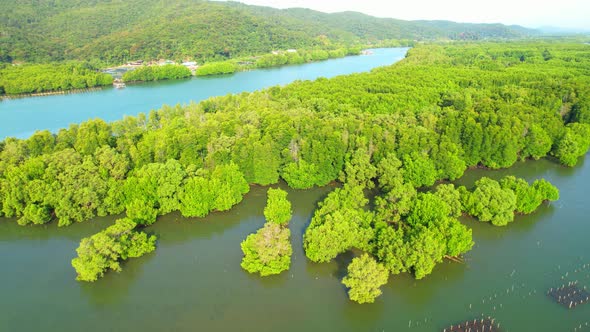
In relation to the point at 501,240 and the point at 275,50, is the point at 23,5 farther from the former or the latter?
the point at 501,240

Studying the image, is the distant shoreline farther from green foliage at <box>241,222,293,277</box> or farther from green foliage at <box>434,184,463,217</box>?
green foliage at <box>434,184,463,217</box>

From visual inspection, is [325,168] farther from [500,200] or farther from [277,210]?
[500,200]

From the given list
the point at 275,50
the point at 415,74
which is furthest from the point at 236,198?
the point at 275,50

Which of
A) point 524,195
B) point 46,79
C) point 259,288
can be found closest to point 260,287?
point 259,288

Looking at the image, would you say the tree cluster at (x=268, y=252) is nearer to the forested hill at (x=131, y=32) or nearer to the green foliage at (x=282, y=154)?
the green foliage at (x=282, y=154)

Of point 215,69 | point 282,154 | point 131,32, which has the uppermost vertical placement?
point 131,32

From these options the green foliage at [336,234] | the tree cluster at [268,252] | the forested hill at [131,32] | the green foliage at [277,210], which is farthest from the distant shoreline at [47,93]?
the green foliage at [336,234]

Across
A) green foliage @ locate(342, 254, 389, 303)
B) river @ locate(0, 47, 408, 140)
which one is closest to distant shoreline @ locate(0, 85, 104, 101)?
river @ locate(0, 47, 408, 140)
